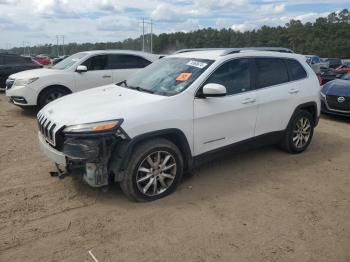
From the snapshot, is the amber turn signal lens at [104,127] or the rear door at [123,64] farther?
the rear door at [123,64]

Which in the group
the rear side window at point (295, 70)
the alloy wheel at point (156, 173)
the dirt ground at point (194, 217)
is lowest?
the dirt ground at point (194, 217)

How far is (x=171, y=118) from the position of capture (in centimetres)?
414

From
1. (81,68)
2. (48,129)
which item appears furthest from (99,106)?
(81,68)

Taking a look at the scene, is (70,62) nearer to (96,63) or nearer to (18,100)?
(96,63)

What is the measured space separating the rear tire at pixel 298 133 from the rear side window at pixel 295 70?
23.2 inches

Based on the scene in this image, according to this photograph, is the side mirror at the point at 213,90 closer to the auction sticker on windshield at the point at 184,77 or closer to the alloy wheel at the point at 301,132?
the auction sticker on windshield at the point at 184,77

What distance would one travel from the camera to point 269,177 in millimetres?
5031

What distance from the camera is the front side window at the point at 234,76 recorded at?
15.3 feet

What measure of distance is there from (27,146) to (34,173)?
150cm

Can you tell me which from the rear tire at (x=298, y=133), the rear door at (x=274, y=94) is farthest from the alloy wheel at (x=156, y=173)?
the rear tire at (x=298, y=133)

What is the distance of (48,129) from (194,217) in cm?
198

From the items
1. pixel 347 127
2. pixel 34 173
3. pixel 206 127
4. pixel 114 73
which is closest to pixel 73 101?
pixel 34 173

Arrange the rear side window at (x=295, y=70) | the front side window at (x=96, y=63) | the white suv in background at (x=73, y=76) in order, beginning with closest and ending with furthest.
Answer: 1. the rear side window at (x=295, y=70)
2. the white suv in background at (x=73, y=76)
3. the front side window at (x=96, y=63)

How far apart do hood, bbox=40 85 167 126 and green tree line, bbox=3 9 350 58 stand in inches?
2013
